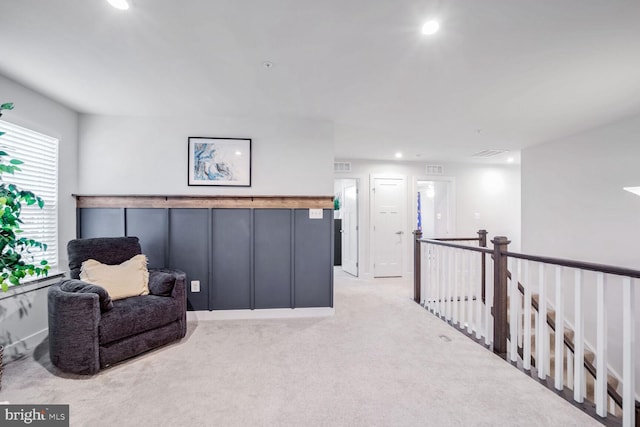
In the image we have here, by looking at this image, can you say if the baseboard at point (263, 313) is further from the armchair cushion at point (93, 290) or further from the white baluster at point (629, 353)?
the white baluster at point (629, 353)

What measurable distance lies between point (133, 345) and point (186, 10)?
7.82 ft

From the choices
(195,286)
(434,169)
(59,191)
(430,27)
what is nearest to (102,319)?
(195,286)

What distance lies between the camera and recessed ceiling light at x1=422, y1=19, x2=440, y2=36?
1.77 metres

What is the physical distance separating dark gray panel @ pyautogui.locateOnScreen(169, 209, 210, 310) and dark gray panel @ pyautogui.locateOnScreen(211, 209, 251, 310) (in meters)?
0.10

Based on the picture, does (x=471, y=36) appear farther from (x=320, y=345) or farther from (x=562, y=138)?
(x=562, y=138)

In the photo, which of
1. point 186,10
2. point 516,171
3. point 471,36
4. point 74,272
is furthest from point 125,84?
Result: point 516,171

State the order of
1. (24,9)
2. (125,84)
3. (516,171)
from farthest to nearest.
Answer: (516,171) < (125,84) < (24,9)

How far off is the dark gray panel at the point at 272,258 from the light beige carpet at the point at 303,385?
509mm

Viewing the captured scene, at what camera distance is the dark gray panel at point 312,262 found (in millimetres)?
3531

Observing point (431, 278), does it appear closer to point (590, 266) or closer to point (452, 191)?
point (590, 266)

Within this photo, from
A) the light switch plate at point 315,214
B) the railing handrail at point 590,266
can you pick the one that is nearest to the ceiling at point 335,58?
the light switch plate at point 315,214

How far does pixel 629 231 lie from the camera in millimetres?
3525

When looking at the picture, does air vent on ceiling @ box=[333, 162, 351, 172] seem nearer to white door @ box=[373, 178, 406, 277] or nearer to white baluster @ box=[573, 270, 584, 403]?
white door @ box=[373, 178, 406, 277]

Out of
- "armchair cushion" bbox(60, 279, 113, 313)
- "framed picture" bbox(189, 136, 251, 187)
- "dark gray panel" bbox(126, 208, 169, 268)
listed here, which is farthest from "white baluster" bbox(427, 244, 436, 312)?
"armchair cushion" bbox(60, 279, 113, 313)
